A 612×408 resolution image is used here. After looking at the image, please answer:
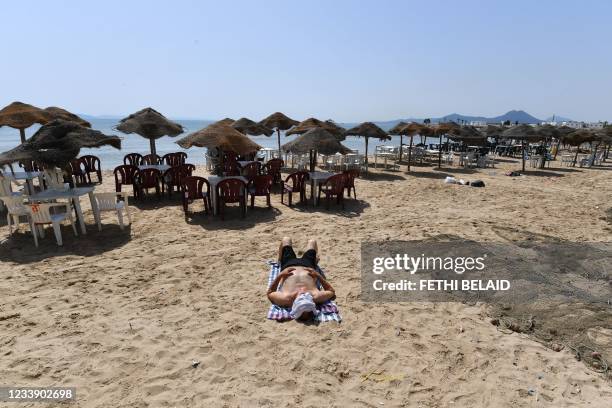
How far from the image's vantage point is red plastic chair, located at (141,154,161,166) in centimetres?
1004

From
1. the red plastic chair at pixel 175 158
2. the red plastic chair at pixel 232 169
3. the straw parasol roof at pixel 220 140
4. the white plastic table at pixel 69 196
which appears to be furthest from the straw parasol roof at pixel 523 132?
the white plastic table at pixel 69 196

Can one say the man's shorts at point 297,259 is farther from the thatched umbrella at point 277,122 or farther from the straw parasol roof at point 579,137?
the straw parasol roof at point 579,137

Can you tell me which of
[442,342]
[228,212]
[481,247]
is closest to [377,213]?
[481,247]

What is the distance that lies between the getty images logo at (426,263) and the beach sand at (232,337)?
1.27 feet

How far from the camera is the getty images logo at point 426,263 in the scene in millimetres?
5020

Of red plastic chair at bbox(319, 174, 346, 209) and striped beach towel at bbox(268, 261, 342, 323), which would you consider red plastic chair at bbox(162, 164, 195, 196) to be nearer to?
red plastic chair at bbox(319, 174, 346, 209)

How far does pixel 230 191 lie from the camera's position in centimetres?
746

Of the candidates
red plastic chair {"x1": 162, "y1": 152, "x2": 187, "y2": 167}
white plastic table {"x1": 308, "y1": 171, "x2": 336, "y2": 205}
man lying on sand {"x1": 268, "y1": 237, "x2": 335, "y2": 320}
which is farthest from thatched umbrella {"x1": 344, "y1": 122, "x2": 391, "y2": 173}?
man lying on sand {"x1": 268, "y1": 237, "x2": 335, "y2": 320}

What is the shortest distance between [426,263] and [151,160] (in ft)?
27.3

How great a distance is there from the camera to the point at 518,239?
6168 mm

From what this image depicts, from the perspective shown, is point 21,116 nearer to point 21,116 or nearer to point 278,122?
point 21,116

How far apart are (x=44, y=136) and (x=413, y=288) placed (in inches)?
253

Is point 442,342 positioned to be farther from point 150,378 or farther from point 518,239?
point 518,239

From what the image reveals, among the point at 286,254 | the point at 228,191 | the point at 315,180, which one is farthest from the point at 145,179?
the point at 286,254
